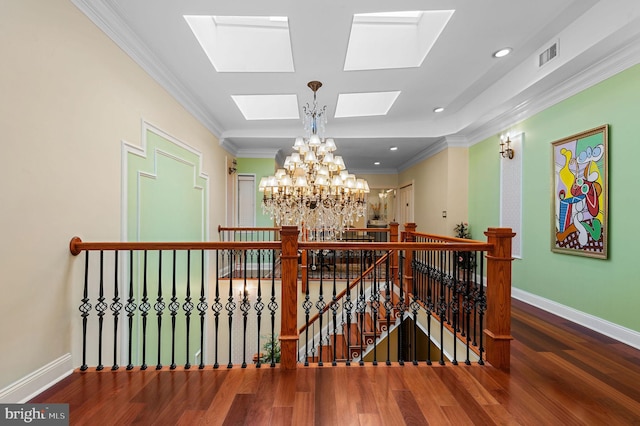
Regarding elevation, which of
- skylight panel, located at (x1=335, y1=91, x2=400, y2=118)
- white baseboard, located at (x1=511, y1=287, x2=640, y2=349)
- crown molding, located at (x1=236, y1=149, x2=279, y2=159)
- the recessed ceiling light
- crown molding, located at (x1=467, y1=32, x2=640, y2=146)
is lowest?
white baseboard, located at (x1=511, y1=287, x2=640, y2=349)

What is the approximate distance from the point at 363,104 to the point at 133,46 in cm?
339

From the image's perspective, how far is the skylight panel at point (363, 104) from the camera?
4730 millimetres

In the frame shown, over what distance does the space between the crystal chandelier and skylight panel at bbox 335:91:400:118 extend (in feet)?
4.17

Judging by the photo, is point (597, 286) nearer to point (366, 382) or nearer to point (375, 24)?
point (366, 382)

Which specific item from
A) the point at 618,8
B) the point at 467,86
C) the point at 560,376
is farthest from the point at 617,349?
the point at 467,86

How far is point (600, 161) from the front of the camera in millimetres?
2906

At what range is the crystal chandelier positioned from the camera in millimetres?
3461

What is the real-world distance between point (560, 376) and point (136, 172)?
407 cm

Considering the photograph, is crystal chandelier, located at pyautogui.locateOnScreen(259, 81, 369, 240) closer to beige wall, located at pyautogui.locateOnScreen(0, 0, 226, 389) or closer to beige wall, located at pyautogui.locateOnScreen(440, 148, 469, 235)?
beige wall, located at pyautogui.locateOnScreen(0, 0, 226, 389)

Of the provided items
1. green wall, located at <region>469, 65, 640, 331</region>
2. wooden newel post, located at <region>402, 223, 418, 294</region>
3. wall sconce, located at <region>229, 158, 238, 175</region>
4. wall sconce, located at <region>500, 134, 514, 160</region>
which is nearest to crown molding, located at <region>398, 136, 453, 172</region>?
wall sconce, located at <region>500, 134, 514, 160</region>

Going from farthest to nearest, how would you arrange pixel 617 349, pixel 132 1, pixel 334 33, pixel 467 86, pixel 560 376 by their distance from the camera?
pixel 467 86, pixel 334 33, pixel 617 349, pixel 132 1, pixel 560 376

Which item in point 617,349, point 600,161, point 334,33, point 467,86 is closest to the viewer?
point 617,349

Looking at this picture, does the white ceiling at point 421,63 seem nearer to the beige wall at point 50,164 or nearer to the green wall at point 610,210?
the green wall at point 610,210

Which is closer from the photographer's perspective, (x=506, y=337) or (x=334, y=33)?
(x=506, y=337)
